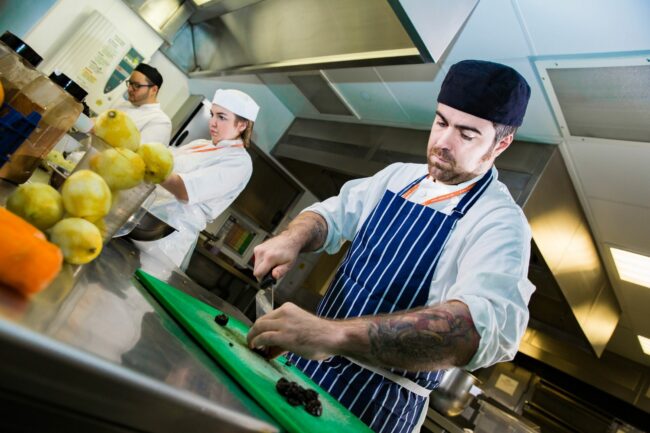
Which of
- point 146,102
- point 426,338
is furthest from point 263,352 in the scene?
point 146,102

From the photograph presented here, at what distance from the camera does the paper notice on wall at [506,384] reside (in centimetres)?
711

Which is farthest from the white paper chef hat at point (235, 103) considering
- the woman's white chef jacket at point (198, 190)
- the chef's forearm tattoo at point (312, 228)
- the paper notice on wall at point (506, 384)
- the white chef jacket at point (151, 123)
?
the paper notice on wall at point (506, 384)

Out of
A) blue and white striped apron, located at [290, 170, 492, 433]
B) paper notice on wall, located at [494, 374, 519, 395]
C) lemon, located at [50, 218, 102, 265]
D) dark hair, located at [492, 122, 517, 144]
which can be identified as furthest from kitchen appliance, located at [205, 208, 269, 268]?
paper notice on wall, located at [494, 374, 519, 395]

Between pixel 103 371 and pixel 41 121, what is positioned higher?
pixel 41 121

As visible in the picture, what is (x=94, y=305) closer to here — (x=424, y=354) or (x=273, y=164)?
(x=424, y=354)

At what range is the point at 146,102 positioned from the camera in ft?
9.92

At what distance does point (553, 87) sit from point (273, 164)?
136 inches

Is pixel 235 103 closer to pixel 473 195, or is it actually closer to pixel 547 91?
pixel 473 195

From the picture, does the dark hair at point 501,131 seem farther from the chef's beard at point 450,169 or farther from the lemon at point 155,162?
the lemon at point 155,162

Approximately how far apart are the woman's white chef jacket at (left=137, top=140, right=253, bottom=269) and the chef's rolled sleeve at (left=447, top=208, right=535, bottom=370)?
4.54 ft

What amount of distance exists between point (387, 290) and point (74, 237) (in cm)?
87

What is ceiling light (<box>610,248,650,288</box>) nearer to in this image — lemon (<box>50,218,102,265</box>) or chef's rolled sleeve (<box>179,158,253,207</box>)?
chef's rolled sleeve (<box>179,158,253,207</box>)

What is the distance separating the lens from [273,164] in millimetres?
5102

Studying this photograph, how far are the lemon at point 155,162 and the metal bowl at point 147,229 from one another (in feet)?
1.82
